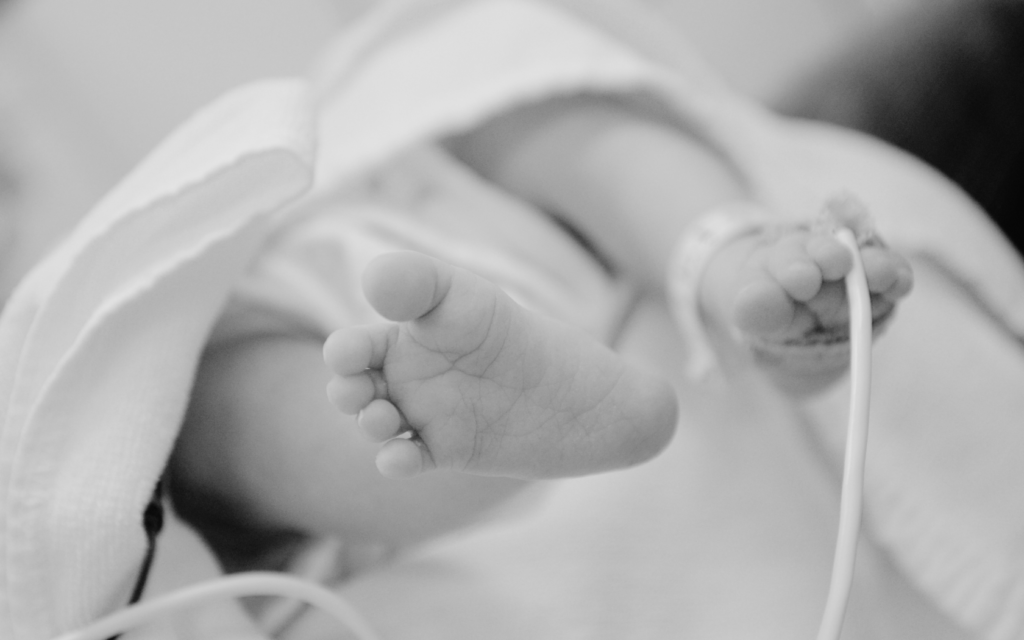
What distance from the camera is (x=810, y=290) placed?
0.38m

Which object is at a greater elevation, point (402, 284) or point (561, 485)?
point (402, 284)

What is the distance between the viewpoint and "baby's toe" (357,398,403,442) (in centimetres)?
35

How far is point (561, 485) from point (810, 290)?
266 mm

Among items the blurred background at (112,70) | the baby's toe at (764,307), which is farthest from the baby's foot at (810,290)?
the blurred background at (112,70)

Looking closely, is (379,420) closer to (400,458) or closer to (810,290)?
(400,458)

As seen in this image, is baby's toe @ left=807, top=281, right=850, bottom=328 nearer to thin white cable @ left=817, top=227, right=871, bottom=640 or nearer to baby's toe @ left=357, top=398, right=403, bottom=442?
thin white cable @ left=817, top=227, right=871, bottom=640

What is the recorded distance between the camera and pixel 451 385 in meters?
0.37

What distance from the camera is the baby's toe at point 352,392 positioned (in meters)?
0.35

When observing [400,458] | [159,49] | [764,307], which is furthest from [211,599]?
[159,49]

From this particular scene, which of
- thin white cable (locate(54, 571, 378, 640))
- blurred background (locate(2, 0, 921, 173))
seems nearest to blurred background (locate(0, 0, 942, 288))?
blurred background (locate(2, 0, 921, 173))

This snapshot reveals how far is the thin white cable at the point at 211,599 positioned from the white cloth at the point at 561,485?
23 millimetres

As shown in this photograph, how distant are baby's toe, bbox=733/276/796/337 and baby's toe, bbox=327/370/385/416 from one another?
17 cm

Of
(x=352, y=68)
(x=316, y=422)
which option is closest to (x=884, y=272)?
(x=316, y=422)

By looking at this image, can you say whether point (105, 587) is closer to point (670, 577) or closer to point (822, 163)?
point (670, 577)
